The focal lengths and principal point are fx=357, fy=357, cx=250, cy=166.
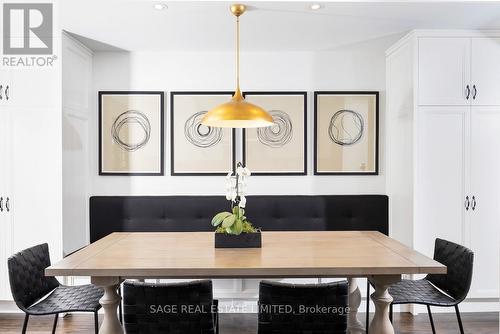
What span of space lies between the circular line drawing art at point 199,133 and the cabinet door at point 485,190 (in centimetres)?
231

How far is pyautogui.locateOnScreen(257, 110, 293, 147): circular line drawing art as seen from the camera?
3.52 metres

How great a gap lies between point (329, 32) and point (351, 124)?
94 cm

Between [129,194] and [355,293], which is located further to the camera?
[129,194]

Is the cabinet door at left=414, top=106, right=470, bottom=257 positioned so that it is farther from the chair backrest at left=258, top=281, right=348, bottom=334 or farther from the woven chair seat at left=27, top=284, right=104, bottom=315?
the woven chair seat at left=27, top=284, right=104, bottom=315

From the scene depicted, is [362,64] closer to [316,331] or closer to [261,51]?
[261,51]

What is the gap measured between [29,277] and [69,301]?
10.7 inches

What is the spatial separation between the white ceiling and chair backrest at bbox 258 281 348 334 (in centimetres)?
194

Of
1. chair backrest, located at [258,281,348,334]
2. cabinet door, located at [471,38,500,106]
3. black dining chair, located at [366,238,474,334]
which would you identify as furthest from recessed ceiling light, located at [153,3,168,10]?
cabinet door, located at [471,38,500,106]

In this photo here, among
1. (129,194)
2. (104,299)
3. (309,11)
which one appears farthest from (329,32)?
(104,299)

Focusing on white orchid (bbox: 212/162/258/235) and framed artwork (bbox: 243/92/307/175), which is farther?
framed artwork (bbox: 243/92/307/175)

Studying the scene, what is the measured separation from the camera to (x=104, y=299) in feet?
5.94

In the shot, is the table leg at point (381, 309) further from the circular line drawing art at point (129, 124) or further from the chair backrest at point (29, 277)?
the circular line drawing art at point (129, 124)

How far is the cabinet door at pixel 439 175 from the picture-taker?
308cm

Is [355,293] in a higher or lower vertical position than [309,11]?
lower
